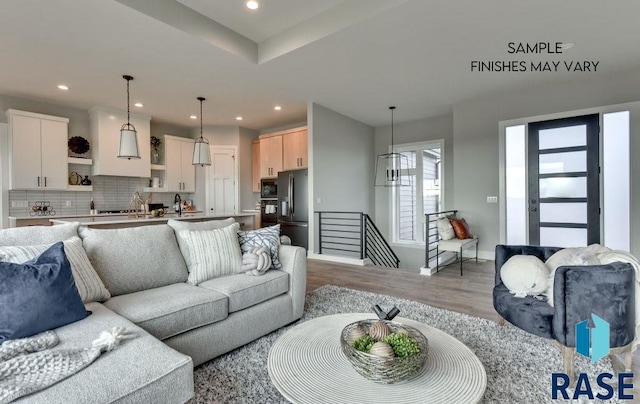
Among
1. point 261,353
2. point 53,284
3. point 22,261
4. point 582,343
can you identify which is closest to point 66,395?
point 53,284

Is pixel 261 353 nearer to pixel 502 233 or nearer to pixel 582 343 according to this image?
pixel 582 343

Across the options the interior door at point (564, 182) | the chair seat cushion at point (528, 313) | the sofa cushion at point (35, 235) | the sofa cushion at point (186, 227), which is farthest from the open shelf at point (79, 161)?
the interior door at point (564, 182)

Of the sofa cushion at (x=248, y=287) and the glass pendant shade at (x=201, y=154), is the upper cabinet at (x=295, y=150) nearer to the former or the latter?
the glass pendant shade at (x=201, y=154)

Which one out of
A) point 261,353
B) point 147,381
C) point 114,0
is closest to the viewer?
point 147,381

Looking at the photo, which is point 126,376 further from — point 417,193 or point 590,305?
point 417,193

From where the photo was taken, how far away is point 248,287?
225 cm

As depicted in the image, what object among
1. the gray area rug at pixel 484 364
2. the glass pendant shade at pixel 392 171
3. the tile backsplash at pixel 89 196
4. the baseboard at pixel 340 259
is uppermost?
the glass pendant shade at pixel 392 171

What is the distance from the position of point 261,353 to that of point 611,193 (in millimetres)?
4920

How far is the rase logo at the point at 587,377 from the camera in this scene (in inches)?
65.3

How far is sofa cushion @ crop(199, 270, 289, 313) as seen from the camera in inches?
85.3

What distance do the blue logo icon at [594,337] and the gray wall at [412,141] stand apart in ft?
15.5

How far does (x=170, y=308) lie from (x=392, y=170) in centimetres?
583

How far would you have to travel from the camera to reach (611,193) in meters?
4.19

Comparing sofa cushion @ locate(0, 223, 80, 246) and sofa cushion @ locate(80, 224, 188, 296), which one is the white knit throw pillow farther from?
sofa cushion @ locate(0, 223, 80, 246)
